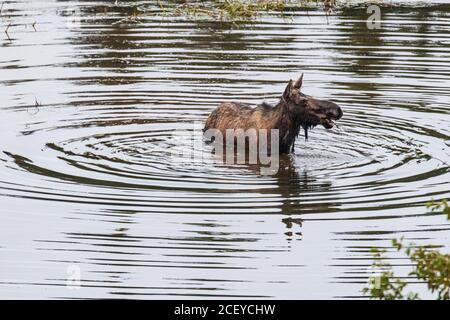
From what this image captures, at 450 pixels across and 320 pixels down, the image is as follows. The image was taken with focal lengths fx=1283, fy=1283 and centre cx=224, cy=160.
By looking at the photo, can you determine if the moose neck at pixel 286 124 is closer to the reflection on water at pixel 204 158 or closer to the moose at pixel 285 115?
the moose at pixel 285 115

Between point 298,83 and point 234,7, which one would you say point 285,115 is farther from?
point 234,7

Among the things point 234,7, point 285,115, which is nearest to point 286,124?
point 285,115

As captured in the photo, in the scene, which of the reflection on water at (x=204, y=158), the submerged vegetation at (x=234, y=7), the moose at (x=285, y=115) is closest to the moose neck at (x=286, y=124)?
the moose at (x=285, y=115)

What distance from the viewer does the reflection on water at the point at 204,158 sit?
12.5 m

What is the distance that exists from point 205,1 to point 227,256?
16851mm

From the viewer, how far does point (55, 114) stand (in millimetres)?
19844

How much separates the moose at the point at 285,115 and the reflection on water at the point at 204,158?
0.40 meters

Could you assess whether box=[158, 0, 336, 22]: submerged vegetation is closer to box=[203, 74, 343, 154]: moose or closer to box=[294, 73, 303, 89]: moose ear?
box=[203, 74, 343, 154]: moose

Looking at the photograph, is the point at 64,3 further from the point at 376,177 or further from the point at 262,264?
the point at 262,264

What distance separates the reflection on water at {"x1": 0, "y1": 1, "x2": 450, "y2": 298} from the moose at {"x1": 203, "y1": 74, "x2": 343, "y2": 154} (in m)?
0.40

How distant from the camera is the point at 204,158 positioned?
56.2 ft

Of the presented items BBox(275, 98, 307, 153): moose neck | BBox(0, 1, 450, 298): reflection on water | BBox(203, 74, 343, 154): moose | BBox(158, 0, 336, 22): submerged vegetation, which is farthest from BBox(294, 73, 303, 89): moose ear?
BBox(158, 0, 336, 22): submerged vegetation

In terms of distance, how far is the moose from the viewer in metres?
16.6

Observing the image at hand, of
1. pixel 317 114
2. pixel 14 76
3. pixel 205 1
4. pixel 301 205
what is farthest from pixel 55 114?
pixel 205 1
